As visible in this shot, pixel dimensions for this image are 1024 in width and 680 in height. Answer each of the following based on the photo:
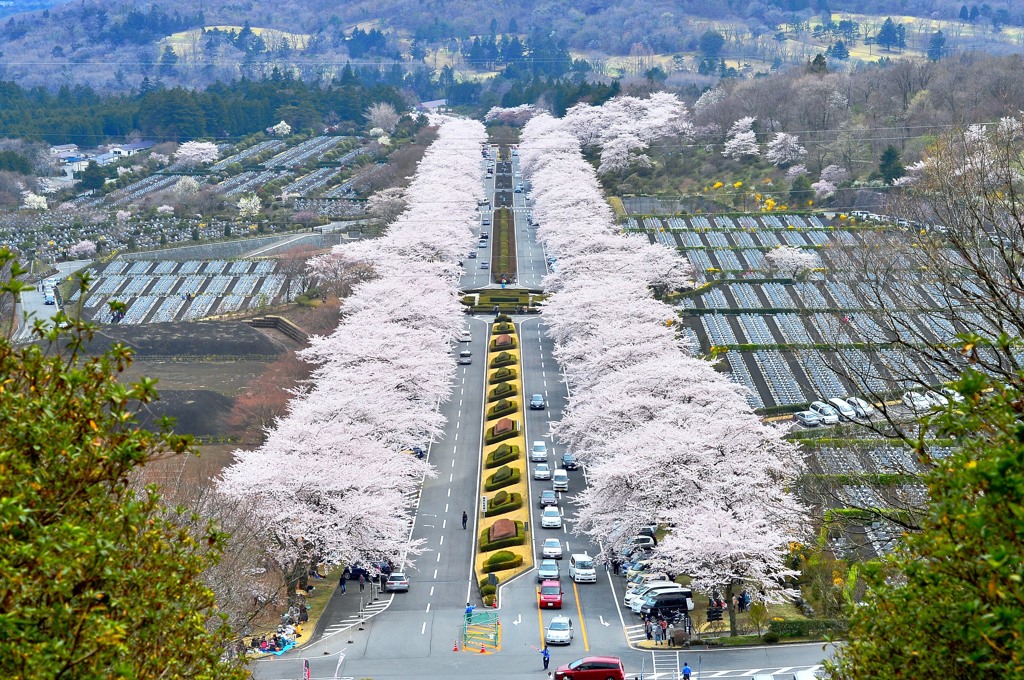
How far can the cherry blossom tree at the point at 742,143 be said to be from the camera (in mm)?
116125

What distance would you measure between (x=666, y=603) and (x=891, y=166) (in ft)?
235

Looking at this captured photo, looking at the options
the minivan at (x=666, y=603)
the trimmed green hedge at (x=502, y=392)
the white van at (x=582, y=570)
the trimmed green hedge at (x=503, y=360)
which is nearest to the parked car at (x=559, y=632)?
the minivan at (x=666, y=603)

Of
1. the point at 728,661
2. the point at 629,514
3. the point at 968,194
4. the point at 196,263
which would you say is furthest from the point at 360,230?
the point at 968,194

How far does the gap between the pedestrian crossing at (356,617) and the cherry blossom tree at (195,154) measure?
116 metres

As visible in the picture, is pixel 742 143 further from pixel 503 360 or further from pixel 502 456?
pixel 502 456

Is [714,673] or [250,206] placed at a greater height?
[714,673]

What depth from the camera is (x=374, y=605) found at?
38969 mm

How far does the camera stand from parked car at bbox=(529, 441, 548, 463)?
52156mm

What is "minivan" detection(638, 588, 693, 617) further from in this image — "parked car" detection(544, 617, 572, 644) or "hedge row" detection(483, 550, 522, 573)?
"hedge row" detection(483, 550, 522, 573)

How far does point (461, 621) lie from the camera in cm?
3672

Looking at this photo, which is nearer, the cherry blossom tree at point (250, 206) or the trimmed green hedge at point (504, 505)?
the trimmed green hedge at point (504, 505)

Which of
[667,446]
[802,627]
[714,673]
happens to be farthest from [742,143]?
[714,673]

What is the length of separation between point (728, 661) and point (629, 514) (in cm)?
815

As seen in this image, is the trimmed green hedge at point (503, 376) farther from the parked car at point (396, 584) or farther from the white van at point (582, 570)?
the parked car at point (396, 584)
